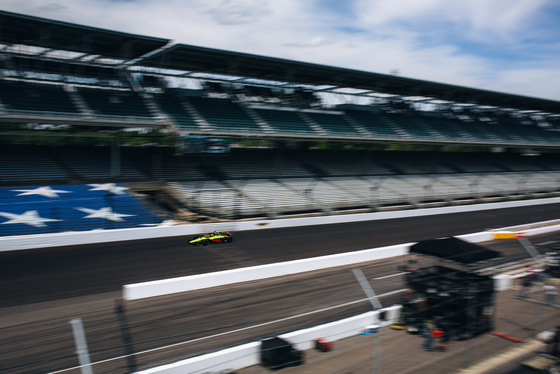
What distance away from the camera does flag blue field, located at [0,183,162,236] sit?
1549cm

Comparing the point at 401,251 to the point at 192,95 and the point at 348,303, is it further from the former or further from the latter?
the point at 192,95

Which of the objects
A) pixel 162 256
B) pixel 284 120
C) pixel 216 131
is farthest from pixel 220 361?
pixel 284 120

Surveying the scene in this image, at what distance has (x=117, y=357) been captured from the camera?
283 inches

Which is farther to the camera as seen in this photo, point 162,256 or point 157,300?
point 162,256

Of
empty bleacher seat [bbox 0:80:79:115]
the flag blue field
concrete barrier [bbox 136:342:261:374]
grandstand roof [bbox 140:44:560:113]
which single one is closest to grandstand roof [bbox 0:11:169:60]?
grandstand roof [bbox 140:44:560:113]

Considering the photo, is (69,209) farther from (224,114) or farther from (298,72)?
(298,72)

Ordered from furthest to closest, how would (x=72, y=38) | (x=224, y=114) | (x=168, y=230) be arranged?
(x=224, y=114) < (x=72, y=38) < (x=168, y=230)

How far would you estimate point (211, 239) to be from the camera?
15.8 m

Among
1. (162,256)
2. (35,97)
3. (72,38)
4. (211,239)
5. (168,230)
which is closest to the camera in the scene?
(162,256)

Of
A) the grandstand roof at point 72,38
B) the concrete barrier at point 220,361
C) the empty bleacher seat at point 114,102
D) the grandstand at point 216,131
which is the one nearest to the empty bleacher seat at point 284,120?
the grandstand at point 216,131

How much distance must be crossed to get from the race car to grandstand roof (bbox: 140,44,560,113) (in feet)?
37.1

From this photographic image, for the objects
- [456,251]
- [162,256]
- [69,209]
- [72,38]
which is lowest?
[162,256]

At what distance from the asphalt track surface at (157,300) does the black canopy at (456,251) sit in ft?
5.76

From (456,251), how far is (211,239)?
9434 mm
